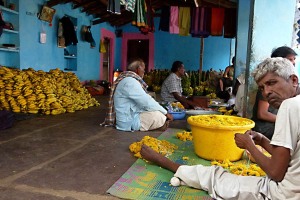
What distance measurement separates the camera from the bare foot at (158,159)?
8.73 feet

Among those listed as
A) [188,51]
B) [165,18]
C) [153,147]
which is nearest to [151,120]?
[153,147]

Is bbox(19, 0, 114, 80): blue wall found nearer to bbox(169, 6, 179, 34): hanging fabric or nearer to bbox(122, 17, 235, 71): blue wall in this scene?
bbox(169, 6, 179, 34): hanging fabric

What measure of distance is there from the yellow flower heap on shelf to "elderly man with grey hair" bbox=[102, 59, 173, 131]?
136cm

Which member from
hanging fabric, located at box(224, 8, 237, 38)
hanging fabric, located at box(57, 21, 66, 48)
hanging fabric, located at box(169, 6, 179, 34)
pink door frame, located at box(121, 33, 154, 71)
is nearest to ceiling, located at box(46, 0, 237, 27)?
hanging fabric, located at box(57, 21, 66, 48)

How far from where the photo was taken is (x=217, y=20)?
847 cm

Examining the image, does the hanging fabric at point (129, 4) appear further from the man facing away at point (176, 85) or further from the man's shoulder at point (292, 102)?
the man's shoulder at point (292, 102)

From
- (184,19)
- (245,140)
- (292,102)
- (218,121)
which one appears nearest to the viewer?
(292,102)

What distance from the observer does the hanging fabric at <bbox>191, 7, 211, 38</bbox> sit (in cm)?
846

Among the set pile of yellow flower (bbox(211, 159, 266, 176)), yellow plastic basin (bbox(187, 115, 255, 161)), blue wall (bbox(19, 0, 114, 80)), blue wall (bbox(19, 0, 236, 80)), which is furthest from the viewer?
blue wall (bbox(19, 0, 236, 80))

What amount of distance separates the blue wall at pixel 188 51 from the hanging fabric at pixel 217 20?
5.61m

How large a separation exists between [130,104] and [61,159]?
1.69 metres

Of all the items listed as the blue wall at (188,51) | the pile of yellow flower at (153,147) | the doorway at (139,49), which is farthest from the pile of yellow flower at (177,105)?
the doorway at (139,49)

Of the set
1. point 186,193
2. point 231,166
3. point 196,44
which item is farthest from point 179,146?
point 196,44

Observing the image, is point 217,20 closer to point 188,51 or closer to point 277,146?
point 188,51
